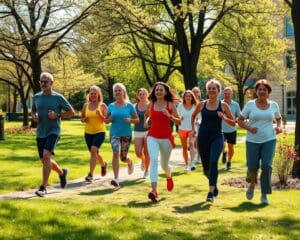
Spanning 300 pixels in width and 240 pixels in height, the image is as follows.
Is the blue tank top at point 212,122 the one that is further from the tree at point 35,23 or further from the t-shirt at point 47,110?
the tree at point 35,23

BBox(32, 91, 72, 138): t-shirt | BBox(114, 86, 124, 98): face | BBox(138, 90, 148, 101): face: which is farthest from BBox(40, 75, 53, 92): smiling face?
BBox(138, 90, 148, 101): face

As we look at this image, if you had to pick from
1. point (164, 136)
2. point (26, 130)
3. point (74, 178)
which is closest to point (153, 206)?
point (164, 136)

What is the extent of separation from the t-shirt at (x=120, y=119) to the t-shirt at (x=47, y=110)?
64.9 inches

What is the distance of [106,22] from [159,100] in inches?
637

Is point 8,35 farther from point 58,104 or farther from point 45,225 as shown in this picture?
point 45,225

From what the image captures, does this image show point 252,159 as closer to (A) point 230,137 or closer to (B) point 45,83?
(B) point 45,83

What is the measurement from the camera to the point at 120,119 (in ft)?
35.6

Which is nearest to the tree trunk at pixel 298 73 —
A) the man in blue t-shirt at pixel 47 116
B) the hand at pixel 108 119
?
the hand at pixel 108 119

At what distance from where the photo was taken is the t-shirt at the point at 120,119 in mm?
10867

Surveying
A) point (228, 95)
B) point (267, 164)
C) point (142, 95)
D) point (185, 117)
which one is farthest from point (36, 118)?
point (228, 95)

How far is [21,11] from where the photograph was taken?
3158 centimetres

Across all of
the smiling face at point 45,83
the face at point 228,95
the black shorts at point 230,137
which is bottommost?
the black shorts at point 230,137

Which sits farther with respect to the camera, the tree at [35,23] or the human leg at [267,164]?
→ the tree at [35,23]

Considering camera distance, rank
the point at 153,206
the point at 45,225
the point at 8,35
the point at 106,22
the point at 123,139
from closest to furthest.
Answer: the point at 45,225 < the point at 153,206 < the point at 123,139 < the point at 106,22 < the point at 8,35
